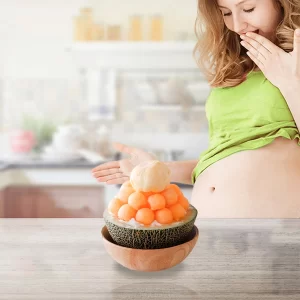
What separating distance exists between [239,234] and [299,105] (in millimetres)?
417

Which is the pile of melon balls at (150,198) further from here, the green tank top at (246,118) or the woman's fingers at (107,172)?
the green tank top at (246,118)

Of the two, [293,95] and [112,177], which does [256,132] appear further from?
[112,177]

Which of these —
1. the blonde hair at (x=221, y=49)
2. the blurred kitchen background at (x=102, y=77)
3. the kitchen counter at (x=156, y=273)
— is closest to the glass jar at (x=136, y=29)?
the blurred kitchen background at (x=102, y=77)

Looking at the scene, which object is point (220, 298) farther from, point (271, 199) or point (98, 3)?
point (98, 3)

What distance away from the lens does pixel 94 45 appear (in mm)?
3309

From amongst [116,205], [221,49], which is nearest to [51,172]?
[221,49]

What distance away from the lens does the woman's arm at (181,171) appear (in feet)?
4.51

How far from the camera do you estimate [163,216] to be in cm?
66

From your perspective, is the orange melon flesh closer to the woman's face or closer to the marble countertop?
the woman's face

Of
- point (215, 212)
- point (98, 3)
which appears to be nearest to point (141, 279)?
point (215, 212)

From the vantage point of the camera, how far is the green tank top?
1172 millimetres

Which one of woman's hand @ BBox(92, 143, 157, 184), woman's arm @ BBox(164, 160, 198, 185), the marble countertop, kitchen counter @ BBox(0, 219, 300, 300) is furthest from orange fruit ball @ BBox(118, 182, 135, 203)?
the marble countertop

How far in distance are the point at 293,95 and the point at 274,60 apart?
4.4 inches

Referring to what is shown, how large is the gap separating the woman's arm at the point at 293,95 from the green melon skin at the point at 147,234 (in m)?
0.56
